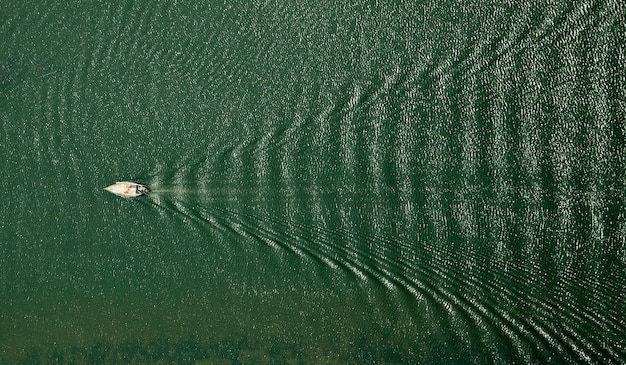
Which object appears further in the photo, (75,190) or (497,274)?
(75,190)

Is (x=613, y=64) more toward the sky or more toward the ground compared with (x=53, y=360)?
more toward the sky

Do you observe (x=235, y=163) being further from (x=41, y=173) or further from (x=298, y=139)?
(x=41, y=173)

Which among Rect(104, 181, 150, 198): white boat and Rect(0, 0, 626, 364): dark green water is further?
Rect(104, 181, 150, 198): white boat

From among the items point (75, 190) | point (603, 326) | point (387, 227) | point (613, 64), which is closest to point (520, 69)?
point (613, 64)

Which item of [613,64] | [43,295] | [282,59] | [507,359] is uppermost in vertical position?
[282,59]

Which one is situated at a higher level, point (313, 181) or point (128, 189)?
point (128, 189)

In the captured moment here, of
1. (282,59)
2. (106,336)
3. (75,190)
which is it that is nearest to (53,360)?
(106,336)
